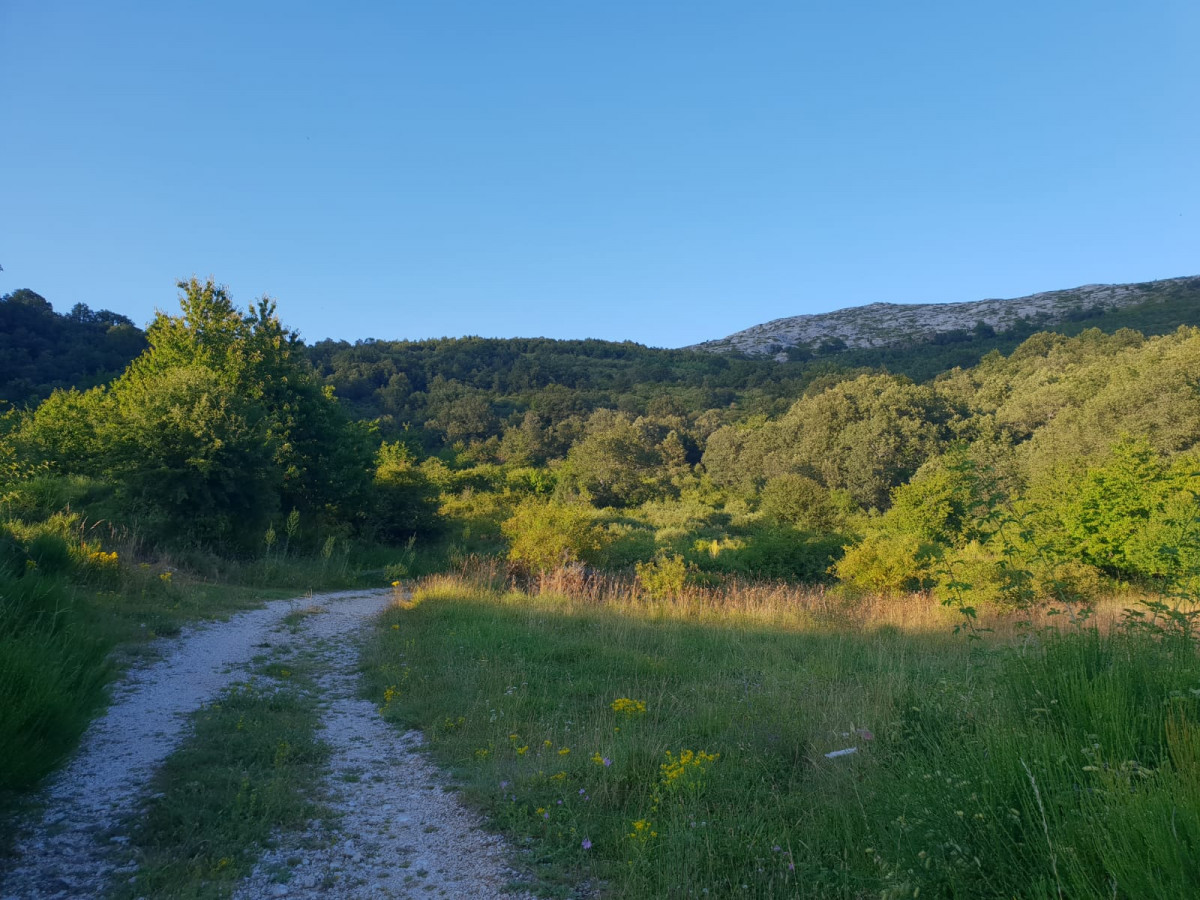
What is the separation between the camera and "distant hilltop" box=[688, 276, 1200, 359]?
73.0 m

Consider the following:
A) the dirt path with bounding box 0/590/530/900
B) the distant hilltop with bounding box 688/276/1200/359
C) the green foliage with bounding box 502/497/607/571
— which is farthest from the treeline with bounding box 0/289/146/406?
the distant hilltop with bounding box 688/276/1200/359

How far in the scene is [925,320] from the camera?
91.6 meters

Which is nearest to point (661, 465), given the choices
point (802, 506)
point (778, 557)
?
point (802, 506)

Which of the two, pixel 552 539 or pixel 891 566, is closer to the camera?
pixel 891 566

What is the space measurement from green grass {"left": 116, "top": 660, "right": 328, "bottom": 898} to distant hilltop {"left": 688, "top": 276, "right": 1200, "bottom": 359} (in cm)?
8138

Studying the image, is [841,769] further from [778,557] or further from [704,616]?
[778,557]

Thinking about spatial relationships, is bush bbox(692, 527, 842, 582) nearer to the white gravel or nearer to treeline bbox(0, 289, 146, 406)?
the white gravel

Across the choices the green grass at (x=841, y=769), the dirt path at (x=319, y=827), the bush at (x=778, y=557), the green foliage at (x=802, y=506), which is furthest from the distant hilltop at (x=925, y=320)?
the dirt path at (x=319, y=827)

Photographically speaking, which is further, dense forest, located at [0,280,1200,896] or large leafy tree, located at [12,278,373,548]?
large leafy tree, located at [12,278,373,548]

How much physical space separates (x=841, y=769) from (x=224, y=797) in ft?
12.1

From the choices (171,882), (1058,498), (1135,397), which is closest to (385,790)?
(171,882)

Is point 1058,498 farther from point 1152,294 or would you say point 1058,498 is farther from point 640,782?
point 1152,294

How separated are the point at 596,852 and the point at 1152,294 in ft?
292

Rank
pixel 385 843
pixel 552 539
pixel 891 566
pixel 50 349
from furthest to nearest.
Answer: pixel 50 349, pixel 552 539, pixel 891 566, pixel 385 843
